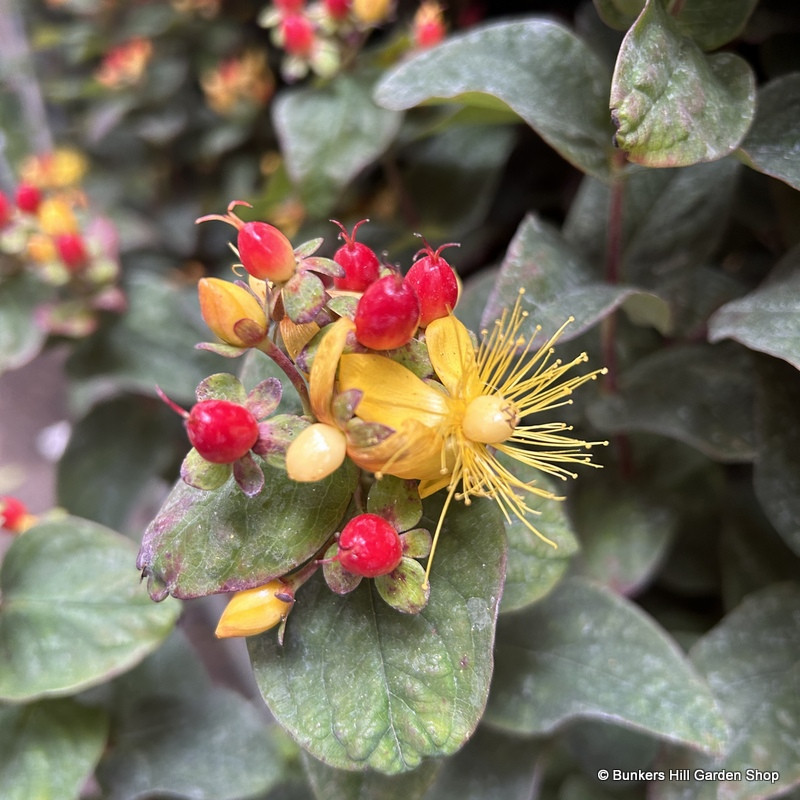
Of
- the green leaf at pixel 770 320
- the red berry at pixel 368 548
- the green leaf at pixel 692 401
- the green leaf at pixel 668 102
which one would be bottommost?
the green leaf at pixel 692 401

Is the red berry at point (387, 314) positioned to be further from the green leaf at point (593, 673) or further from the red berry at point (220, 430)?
the green leaf at point (593, 673)

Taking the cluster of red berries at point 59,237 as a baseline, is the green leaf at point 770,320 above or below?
above

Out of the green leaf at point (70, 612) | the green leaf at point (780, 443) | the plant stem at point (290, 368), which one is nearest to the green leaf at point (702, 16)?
the green leaf at point (780, 443)

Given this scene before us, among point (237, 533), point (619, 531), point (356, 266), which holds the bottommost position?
point (619, 531)

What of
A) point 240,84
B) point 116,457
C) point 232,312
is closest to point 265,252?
point 232,312

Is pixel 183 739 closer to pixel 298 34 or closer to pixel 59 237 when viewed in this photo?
pixel 59 237
